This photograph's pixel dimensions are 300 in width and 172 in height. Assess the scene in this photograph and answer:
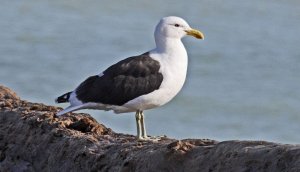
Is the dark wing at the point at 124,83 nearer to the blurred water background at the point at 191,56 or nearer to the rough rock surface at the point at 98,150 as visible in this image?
the rough rock surface at the point at 98,150

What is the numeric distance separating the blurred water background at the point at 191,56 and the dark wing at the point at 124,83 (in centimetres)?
630

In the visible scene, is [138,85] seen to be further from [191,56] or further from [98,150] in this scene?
[191,56]

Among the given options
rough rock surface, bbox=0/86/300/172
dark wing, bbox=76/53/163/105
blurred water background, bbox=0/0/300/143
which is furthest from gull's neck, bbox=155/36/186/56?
blurred water background, bbox=0/0/300/143

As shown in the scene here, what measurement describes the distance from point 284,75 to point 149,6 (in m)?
7.32

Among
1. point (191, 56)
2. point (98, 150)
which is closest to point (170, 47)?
point (98, 150)

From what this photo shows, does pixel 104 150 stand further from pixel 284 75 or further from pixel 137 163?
pixel 284 75

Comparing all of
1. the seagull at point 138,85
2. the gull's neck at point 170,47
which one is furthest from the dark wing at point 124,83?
the gull's neck at point 170,47

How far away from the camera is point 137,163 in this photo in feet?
22.3

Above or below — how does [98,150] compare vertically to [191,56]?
below

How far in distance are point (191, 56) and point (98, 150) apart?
616 inches

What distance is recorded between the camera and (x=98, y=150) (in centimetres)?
727

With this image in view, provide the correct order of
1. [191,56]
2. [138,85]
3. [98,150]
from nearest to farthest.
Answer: [98,150], [138,85], [191,56]

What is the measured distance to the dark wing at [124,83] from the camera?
8609 mm

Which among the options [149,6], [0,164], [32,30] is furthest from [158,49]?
[149,6]
